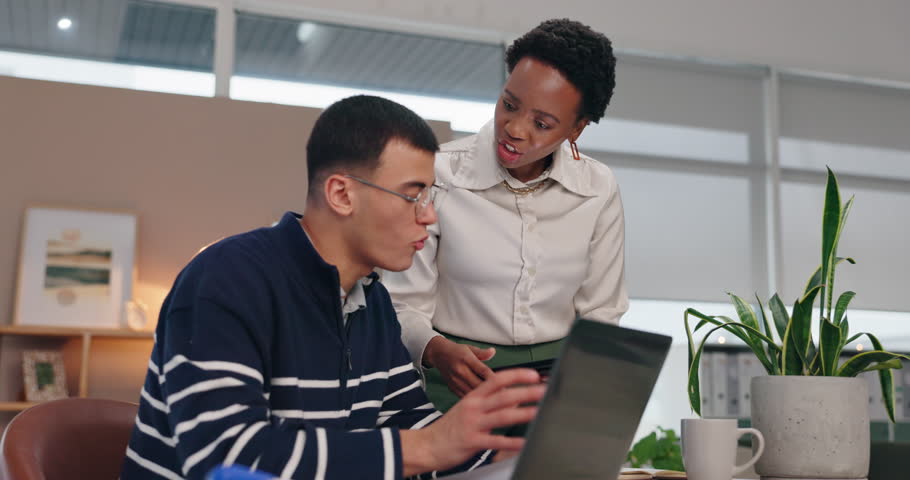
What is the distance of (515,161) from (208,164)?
2569 mm

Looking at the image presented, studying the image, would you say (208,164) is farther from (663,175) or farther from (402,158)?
(402,158)

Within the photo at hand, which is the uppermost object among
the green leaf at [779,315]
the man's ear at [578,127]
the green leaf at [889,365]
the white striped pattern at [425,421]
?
the man's ear at [578,127]

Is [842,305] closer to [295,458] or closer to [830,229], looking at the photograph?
[830,229]

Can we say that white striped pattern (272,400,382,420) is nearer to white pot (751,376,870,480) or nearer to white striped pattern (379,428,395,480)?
white striped pattern (379,428,395,480)

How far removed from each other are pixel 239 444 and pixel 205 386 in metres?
0.08

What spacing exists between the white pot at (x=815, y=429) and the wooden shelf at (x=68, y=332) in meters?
2.76

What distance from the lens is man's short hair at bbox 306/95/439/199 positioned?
134cm

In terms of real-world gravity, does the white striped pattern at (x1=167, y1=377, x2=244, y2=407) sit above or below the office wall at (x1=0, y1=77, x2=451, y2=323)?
below

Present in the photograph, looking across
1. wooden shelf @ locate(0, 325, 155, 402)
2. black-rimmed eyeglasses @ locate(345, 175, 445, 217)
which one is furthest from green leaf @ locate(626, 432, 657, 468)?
black-rimmed eyeglasses @ locate(345, 175, 445, 217)

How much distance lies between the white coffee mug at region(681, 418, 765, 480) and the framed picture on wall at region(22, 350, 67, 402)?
2886mm

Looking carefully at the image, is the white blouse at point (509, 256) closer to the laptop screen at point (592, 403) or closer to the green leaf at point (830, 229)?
the green leaf at point (830, 229)

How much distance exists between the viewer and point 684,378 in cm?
490

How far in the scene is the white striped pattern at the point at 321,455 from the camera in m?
1.01

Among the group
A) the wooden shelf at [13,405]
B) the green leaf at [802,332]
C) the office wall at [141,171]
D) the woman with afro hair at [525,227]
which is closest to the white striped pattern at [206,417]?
the woman with afro hair at [525,227]
